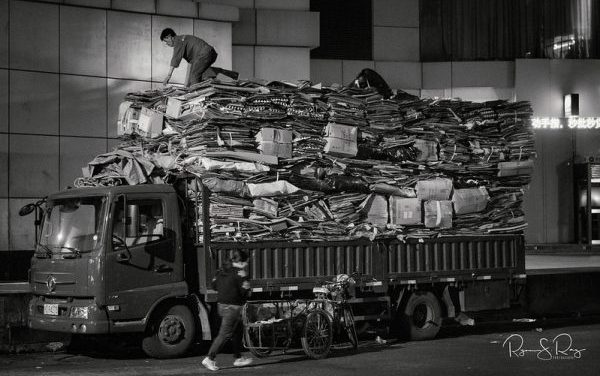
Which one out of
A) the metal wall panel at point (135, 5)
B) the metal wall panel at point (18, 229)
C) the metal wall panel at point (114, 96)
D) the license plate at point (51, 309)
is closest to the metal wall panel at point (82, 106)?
the metal wall panel at point (114, 96)

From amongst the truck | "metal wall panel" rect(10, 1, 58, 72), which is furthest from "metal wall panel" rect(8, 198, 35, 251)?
the truck

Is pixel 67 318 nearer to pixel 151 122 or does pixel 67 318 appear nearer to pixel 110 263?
pixel 110 263

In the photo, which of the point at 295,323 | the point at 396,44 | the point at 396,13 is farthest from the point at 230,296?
the point at 396,13

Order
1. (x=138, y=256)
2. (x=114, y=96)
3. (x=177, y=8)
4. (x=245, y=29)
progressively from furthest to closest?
(x=245, y=29), (x=177, y=8), (x=114, y=96), (x=138, y=256)

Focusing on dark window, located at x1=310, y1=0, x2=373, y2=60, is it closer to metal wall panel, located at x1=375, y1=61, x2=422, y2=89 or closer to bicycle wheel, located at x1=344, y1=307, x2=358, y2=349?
metal wall panel, located at x1=375, y1=61, x2=422, y2=89

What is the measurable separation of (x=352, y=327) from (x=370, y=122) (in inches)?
130

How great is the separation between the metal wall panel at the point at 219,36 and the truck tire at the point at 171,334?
13.7 m

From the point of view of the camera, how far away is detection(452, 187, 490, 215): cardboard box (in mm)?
15352

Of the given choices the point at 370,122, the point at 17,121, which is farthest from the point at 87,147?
the point at 370,122

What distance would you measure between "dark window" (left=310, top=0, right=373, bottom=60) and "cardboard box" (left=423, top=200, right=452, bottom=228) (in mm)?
19141

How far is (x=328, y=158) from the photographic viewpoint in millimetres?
14211

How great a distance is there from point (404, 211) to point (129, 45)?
12.4 meters

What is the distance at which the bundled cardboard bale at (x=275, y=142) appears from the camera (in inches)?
533

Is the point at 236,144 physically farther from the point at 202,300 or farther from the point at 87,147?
the point at 87,147
